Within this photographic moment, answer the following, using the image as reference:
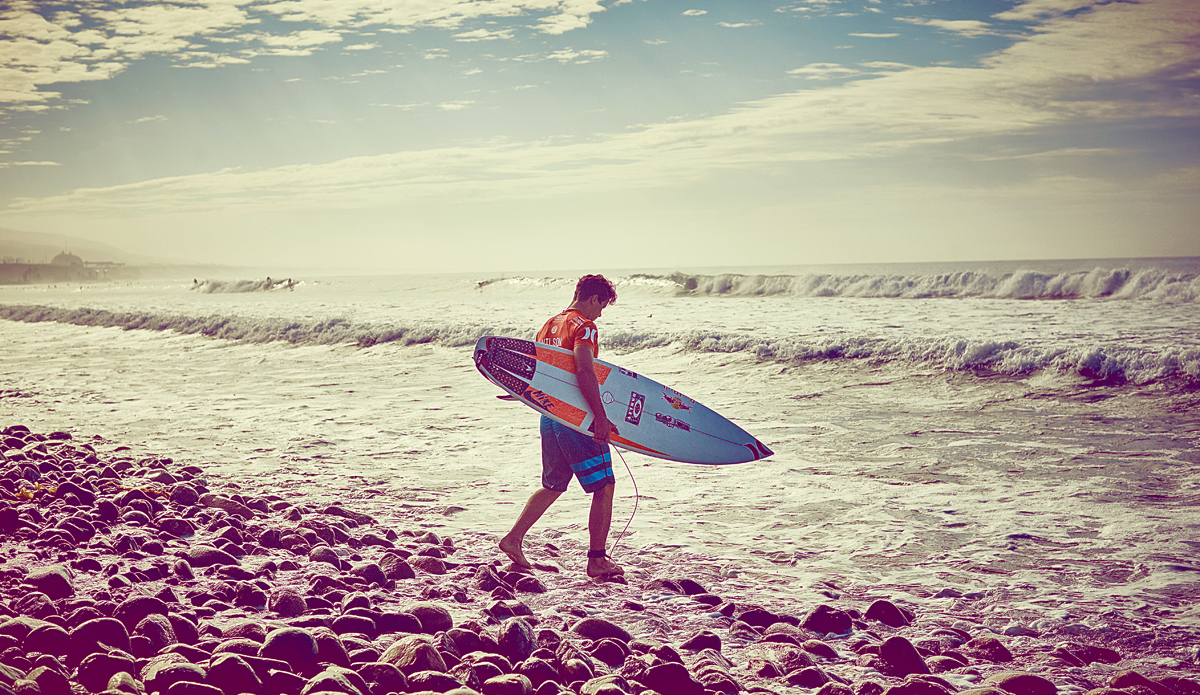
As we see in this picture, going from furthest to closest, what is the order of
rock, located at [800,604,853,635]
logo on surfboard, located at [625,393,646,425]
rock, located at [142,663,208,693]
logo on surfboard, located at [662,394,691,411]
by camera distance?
logo on surfboard, located at [662,394,691,411] < logo on surfboard, located at [625,393,646,425] < rock, located at [800,604,853,635] < rock, located at [142,663,208,693]

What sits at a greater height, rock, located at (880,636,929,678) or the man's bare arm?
the man's bare arm

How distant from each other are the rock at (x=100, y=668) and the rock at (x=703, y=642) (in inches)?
79.0

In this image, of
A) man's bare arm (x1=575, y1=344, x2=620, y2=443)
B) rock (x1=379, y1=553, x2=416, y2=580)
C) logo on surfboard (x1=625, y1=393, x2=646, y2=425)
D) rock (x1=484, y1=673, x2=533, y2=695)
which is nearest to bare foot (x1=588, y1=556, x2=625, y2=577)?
man's bare arm (x1=575, y1=344, x2=620, y2=443)

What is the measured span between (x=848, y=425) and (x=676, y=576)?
15.6ft

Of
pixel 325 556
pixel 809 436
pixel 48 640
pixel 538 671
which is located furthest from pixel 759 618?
pixel 809 436

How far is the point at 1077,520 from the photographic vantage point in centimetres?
507

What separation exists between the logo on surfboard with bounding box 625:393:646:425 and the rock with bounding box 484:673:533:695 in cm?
263

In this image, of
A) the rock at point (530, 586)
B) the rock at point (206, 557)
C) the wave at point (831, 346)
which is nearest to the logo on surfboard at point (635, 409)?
the rock at point (530, 586)

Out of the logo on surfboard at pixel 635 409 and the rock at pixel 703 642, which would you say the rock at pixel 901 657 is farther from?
the logo on surfboard at pixel 635 409

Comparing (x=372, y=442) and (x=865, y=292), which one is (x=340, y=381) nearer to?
(x=372, y=442)

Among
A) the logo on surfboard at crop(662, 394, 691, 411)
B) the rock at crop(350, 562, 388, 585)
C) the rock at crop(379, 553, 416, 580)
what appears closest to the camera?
the rock at crop(350, 562, 388, 585)

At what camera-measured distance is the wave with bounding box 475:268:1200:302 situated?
908 inches

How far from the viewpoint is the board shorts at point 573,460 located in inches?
161

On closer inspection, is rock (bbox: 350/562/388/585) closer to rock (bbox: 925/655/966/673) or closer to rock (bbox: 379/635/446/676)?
rock (bbox: 379/635/446/676)
